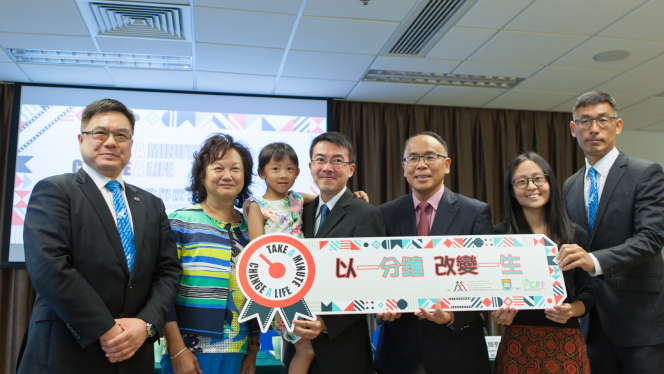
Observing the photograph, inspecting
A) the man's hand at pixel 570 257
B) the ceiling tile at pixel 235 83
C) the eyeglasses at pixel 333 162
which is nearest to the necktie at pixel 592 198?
the man's hand at pixel 570 257

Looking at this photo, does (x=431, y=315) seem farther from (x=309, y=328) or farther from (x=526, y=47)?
(x=526, y=47)

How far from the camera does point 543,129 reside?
5.54m

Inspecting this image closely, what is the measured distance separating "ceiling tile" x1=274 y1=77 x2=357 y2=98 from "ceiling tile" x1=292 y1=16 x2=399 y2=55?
71 cm

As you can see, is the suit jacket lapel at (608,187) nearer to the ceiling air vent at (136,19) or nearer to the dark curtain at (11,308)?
the ceiling air vent at (136,19)

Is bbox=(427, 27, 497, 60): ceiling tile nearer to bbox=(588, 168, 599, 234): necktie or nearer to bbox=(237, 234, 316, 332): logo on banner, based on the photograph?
bbox=(588, 168, 599, 234): necktie

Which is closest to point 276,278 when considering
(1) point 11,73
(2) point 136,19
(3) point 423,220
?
(3) point 423,220

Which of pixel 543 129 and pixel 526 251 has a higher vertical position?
pixel 543 129

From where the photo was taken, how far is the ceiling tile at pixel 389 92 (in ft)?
15.1

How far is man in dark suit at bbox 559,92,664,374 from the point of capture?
5.96ft

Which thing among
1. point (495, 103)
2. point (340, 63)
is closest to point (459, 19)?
point (340, 63)

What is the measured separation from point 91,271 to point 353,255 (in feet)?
2.93

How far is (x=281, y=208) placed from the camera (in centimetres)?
194

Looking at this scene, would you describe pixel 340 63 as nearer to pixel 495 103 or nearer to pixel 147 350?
pixel 495 103

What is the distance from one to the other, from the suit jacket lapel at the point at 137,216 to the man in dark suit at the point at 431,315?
896 mm
